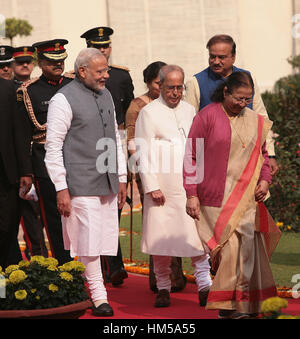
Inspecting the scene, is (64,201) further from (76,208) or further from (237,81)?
(237,81)

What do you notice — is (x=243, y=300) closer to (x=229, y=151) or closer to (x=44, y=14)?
(x=229, y=151)

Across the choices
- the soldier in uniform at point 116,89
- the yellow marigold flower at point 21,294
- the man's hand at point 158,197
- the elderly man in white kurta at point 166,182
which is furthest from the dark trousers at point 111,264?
the yellow marigold flower at point 21,294

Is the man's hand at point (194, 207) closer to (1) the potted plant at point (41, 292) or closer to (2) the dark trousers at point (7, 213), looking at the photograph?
(1) the potted plant at point (41, 292)

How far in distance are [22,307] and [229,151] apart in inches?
70.5

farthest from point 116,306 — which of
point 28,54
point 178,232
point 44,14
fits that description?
point 44,14

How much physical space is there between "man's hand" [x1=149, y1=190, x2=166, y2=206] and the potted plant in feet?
4.18

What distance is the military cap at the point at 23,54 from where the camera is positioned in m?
10.5

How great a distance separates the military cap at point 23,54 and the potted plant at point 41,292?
4531mm

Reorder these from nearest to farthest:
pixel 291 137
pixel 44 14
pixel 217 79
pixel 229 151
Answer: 1. pixel 229 151
2. pixel 217 79
3. pixel 291 137
4. pixel 44 14

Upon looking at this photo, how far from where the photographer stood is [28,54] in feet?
35.0

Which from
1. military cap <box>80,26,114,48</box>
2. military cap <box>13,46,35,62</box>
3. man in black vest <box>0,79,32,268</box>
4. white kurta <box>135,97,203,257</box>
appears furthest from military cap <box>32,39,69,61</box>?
military cap <box>13,46,35,62</box>

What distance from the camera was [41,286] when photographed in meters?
6.21

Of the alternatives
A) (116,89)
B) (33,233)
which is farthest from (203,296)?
(33,233)

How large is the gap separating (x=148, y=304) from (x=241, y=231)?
1.35 meters
